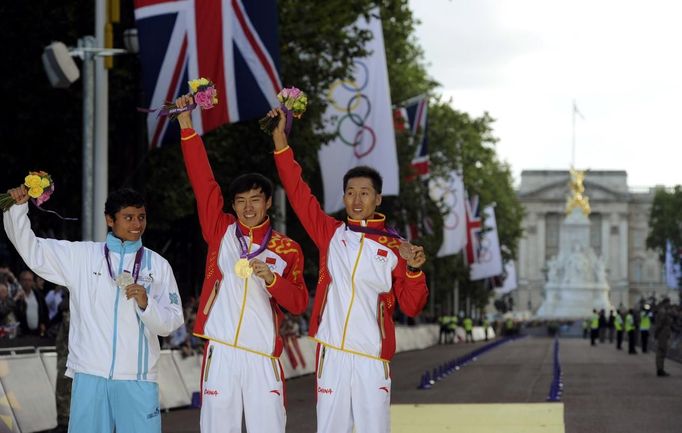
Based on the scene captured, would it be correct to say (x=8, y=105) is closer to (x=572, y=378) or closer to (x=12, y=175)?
(x=12, y=175)

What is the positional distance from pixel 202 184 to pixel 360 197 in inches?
37.3

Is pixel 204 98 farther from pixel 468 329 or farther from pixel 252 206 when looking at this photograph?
pixel 468 329

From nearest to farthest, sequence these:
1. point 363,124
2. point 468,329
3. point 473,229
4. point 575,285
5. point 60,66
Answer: point 60,66 < point 363,124 < point 473,229 < point 468,329 < point 575,285

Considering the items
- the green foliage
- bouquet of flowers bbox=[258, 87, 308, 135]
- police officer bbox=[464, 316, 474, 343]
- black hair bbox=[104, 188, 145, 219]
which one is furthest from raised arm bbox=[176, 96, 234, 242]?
the green foliage

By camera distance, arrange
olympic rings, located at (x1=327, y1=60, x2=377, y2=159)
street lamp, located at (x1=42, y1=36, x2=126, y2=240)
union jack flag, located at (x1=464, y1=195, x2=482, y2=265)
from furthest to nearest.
Answer: union jack flag, located at (x1=464, y1=195, x2=482, y2=265) < olympic rings, located at (x1=327, y1=60, x2=377, y2=159) < street lamp, located at (x1=42, y1=36, x2=126, y2=240)

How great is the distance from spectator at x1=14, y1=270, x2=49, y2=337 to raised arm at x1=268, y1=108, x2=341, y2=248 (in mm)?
11452

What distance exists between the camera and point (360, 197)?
967 centimetres

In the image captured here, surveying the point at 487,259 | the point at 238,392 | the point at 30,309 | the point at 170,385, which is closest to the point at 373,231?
the point at 238,392

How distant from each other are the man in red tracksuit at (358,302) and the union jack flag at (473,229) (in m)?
50.0

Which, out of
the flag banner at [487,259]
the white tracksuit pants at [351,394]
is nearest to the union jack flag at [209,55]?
the white tracksuit pants at [351,394]

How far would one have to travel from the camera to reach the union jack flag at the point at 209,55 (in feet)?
66.9

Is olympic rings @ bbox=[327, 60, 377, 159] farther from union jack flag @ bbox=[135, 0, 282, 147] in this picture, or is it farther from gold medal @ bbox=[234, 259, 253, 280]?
gold medal @ bbox=[234, 259, 253, 280]

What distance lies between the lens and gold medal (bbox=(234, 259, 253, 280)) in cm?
913

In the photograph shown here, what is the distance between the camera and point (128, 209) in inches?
357
